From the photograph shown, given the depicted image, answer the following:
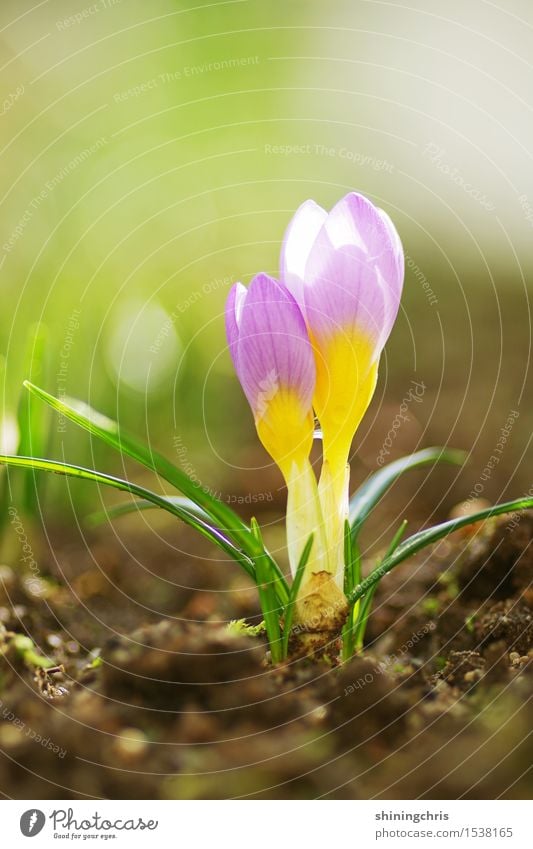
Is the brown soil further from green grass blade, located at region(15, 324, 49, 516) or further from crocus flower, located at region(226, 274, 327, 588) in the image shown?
green grass blade, located at region(15, 324, 49, 516)

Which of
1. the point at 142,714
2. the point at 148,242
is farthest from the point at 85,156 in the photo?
the point at 142,714

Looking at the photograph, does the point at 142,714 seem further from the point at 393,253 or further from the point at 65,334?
the point at 65,334

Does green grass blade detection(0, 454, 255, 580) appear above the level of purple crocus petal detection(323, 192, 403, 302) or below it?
below

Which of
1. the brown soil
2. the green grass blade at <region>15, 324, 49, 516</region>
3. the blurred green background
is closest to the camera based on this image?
the brown soil

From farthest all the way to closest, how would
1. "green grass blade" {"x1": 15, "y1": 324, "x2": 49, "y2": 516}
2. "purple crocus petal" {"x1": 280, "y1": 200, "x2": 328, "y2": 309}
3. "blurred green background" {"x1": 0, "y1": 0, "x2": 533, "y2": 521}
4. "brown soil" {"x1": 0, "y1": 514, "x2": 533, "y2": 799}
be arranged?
"blurred green background" {"x1": 0, "y1": 0, "x2": 533, "y2": 521} → "green grass blade" {"x1": 15, "y1": 324, "x2": 49, "y2": 516} → "purple crocus petal" {"x1": 280, "y1": 200, "x2": 328, "y2": 309} → "brown soil" {"x1": 0, "y1": 514, "x2": 533, "y2": 799}

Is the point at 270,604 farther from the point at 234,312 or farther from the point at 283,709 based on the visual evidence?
the point at 234,312
